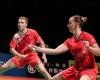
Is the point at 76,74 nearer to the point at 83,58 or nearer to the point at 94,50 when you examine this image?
the point at 83,58

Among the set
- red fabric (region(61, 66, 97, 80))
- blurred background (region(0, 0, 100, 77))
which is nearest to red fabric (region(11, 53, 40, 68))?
red fabric (region(61, 66, 97, 80))

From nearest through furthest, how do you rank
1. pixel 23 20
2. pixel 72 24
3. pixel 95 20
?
pixel 72 24
pixel 23 20
pixel 95 20

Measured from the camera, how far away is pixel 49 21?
39.7ft

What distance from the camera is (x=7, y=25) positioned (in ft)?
42.5

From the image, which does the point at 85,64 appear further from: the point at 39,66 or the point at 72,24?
the point at 39,66

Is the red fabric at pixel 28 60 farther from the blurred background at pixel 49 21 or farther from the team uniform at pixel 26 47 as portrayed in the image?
the blurred background at pixel 49 21

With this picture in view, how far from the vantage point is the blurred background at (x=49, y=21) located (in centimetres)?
1123

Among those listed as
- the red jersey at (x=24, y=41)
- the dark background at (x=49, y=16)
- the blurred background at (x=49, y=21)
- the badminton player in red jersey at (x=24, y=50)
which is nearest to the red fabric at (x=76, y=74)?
the badminton player in red jersey at (x=24, y=50)

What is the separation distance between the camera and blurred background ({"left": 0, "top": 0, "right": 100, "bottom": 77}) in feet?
36.9

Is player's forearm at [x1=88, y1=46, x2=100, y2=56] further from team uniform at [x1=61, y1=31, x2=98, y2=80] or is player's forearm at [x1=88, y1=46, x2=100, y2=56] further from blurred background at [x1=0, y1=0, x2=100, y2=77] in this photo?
blurred background at [x1=0, y1=0, x2=100, y2=77]

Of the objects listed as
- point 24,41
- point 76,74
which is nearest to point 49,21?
point 24,41

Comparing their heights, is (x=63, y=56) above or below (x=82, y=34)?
below

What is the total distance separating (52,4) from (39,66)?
4542 millimetres

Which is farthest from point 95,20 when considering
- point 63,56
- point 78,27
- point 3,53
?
point 78,27
